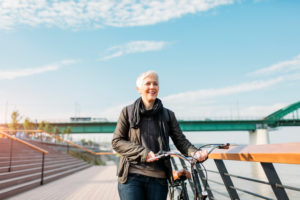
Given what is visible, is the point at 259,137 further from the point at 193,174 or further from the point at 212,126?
the point at 193,174

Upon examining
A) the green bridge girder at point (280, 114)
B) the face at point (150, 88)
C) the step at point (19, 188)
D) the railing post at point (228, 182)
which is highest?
the green bridge girder at point (280, 114)

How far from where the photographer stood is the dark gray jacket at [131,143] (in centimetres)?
216

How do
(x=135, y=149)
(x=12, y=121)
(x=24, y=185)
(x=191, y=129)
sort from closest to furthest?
(x=135, y=149) → (x=24, y=185) → (x=12, y=121) → (x=191, y=129)

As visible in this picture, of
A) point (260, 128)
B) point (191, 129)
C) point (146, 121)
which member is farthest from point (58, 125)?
point (146, 121)

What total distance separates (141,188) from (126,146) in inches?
13.7

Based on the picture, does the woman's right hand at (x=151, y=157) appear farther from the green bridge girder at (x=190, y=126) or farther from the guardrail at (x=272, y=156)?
the green bridge girder at (x=190, y=126)

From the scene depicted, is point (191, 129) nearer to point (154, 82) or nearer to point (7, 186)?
point (7, 186)

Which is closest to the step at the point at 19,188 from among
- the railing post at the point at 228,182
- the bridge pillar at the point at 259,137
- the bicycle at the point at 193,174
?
the bicycle at the point at 193,174

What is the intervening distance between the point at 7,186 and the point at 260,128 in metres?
51.9

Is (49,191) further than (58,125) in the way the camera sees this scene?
No

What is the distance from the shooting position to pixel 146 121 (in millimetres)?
2336

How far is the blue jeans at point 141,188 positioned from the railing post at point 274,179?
31.3 inches

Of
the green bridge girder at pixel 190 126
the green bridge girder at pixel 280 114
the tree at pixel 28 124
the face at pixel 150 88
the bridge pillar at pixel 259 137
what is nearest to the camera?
the face at pixel 150 88

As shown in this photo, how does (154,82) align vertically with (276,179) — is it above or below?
above
